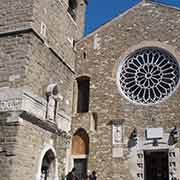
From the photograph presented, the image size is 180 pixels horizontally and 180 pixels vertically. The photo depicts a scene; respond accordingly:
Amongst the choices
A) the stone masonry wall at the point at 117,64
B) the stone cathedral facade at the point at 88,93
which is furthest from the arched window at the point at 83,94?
the stone masonry wall at the point at 117,64

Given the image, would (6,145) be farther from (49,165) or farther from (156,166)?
(156,166)

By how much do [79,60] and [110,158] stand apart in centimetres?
421

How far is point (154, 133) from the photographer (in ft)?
42.9

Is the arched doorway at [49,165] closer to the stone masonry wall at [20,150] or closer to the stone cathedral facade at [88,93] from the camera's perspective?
the stone cathedral facade at [88,93]

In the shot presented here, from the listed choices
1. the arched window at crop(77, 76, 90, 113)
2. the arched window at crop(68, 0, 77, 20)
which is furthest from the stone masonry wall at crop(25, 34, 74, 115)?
the arched window at crop(68, 0, 77, 20)

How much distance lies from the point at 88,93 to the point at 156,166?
12.5 feet

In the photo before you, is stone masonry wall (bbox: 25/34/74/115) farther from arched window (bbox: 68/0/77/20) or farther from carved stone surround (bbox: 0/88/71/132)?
arched window (bbox: 68/0/77/20)

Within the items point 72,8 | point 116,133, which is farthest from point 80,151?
point 72,8

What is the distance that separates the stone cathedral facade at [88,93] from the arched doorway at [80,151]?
37 mm

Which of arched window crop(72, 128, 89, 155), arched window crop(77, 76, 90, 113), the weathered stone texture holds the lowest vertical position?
arched window crop(72, 128, 89, 155)

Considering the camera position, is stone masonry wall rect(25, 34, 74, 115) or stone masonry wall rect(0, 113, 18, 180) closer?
stone masonry wall rect(0, 113, 18, 180)

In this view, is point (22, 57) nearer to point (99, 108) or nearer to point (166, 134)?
point (99, 108)

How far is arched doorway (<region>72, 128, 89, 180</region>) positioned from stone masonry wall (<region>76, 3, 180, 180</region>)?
1.93 ft

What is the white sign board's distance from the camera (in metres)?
13.0
